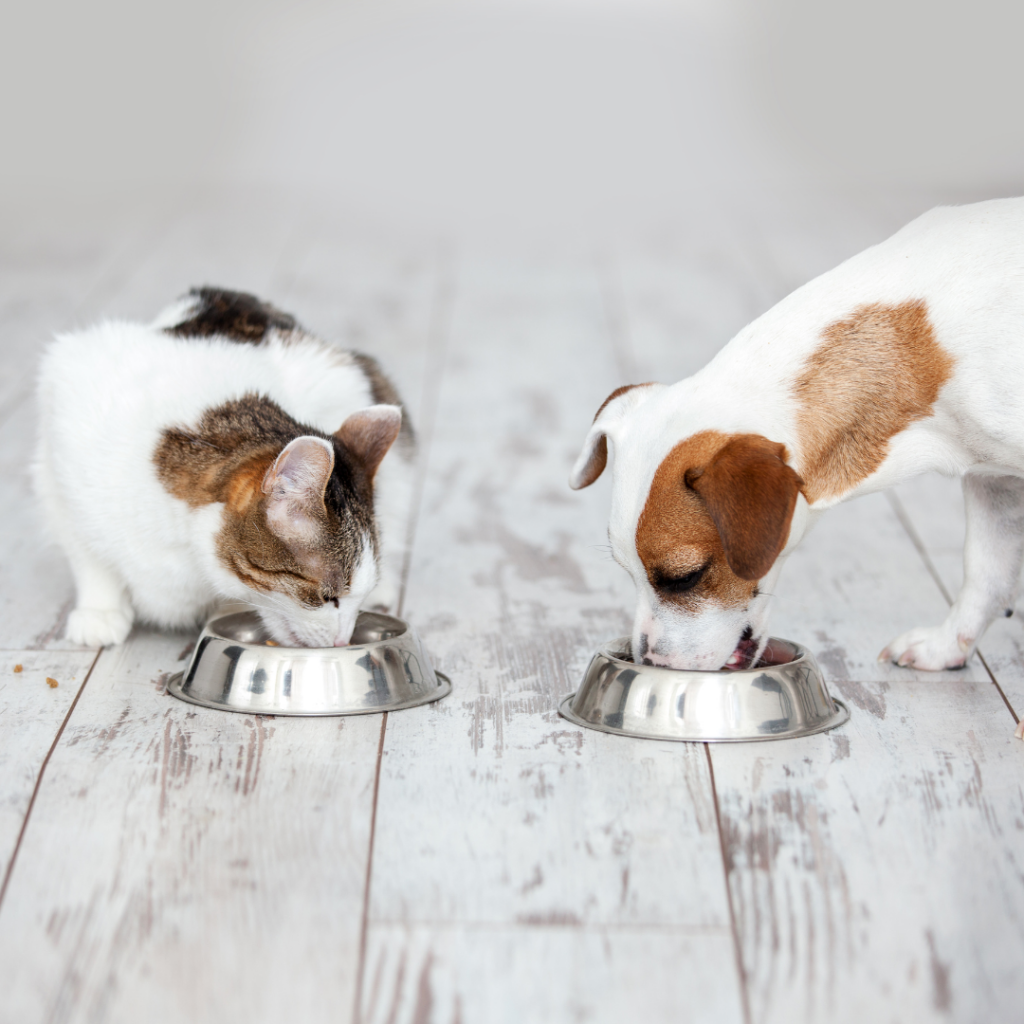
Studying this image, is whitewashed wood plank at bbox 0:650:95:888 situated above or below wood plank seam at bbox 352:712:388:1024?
below

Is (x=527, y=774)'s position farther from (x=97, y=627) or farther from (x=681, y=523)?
(x=97, y=627)

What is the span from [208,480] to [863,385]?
1.29m

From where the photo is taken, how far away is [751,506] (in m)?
2.09

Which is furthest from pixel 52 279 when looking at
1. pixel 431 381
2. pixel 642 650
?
pixel 642 650

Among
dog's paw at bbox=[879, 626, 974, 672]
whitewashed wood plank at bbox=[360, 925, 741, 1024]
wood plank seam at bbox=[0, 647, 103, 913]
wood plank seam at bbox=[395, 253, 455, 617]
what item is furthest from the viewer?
wood plank seam at bbox=[395, 253, 455, 617]

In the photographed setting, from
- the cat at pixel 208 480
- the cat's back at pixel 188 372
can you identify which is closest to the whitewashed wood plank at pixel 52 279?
the cat's back at pixel 188 372

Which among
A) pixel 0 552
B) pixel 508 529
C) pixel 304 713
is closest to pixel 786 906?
pixel 304 713

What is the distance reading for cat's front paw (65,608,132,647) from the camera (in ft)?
9.16

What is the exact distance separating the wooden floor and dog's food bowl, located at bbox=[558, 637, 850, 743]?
0.13 feet

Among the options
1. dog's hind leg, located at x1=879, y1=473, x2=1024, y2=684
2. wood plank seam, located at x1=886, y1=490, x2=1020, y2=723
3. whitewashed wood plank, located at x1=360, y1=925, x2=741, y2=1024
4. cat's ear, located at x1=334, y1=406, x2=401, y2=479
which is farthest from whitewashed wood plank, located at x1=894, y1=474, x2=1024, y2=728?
cat's ear, located at x1=334, y1=406, x2=401, y2=479

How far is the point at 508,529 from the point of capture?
364cm

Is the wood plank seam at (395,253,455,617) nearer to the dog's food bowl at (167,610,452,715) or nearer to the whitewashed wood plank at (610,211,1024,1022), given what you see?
the dog's food bowl at (167,610,452,715)

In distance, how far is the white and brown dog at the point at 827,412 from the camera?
7.40 ft

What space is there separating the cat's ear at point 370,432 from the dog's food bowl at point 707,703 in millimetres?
677
